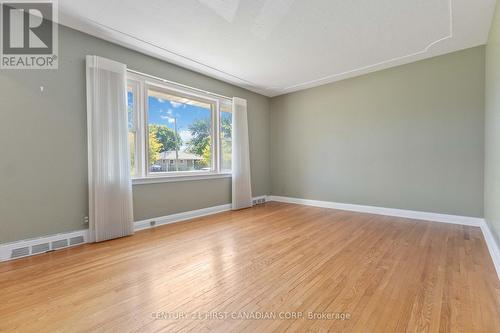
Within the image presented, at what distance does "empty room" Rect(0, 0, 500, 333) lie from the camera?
1.72m

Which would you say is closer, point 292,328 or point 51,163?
point 292,328

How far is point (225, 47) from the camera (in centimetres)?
346

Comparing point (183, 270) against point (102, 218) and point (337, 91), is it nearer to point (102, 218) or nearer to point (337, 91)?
point (102, 218)

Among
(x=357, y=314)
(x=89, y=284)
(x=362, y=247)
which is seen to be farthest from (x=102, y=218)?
(x=362, y=247)

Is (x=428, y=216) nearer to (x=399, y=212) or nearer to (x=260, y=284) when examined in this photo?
(x=399, y=212)

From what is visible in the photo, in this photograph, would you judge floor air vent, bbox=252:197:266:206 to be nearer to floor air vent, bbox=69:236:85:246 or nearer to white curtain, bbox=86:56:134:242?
white curtain, bbox=86:56:134:242

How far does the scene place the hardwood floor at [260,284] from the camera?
148cm

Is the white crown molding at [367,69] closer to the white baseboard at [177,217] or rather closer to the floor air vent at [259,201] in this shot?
the floor air vent at [259,201]

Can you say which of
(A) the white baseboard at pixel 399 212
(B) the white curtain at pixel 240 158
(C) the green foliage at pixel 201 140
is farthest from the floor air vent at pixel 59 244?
(A) the white baseboard at pixel 399 212

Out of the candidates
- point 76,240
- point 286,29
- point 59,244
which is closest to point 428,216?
point 286,29

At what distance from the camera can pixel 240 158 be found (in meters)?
5.07

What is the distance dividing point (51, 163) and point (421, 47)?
5.38 meters

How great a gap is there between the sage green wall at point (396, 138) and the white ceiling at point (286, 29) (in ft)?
1.54

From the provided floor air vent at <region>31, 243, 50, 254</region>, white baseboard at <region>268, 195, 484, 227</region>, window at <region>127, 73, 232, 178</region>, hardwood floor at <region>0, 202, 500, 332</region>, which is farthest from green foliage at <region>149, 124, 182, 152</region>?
white baseboard at <region>268, 195, 484, 227</region>
